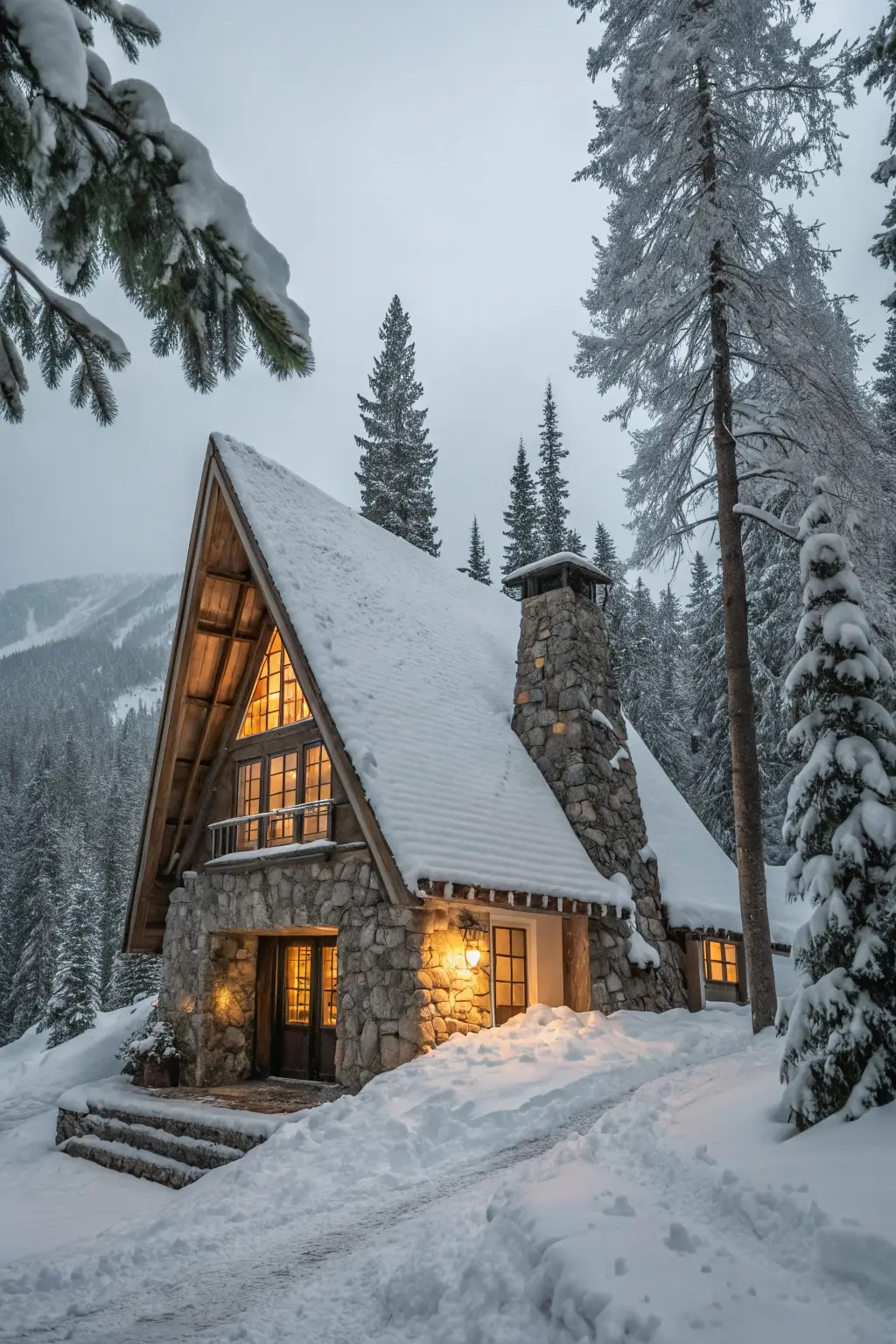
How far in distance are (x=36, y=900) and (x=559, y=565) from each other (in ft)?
105

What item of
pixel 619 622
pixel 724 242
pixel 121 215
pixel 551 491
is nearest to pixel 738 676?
pixel 724 242

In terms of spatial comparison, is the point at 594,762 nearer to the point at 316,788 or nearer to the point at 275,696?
the point at 316,788

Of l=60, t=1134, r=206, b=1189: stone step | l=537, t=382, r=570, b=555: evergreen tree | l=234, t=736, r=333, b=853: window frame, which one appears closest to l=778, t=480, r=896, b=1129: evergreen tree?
l=60, t=1134, r=206, b=1189: stone step

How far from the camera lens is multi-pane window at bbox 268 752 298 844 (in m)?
13.4

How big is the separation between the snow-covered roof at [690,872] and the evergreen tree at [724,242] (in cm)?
314

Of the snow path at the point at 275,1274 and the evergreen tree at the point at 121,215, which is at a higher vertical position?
the evergreen tree at the point at 121,215

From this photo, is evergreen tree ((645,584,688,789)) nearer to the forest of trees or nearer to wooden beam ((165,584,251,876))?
wooden beam ((165,584,251,876))

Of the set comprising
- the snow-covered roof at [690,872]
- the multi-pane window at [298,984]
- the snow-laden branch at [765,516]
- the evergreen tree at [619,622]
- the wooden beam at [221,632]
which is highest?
the evergreen tree at [619,622]

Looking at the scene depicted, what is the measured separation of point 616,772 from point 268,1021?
21.5 ft

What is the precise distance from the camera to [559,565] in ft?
51.5

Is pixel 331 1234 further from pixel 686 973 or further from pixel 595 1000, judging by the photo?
pixel 686 973

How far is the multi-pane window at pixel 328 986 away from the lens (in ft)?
43.9

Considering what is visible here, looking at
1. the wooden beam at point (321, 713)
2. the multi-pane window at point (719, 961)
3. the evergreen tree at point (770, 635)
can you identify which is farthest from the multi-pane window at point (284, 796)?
the evergreen tree at point (770, 635)

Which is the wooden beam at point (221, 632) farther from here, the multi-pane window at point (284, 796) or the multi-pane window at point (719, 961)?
the multi-pane window at point (719, 961)
